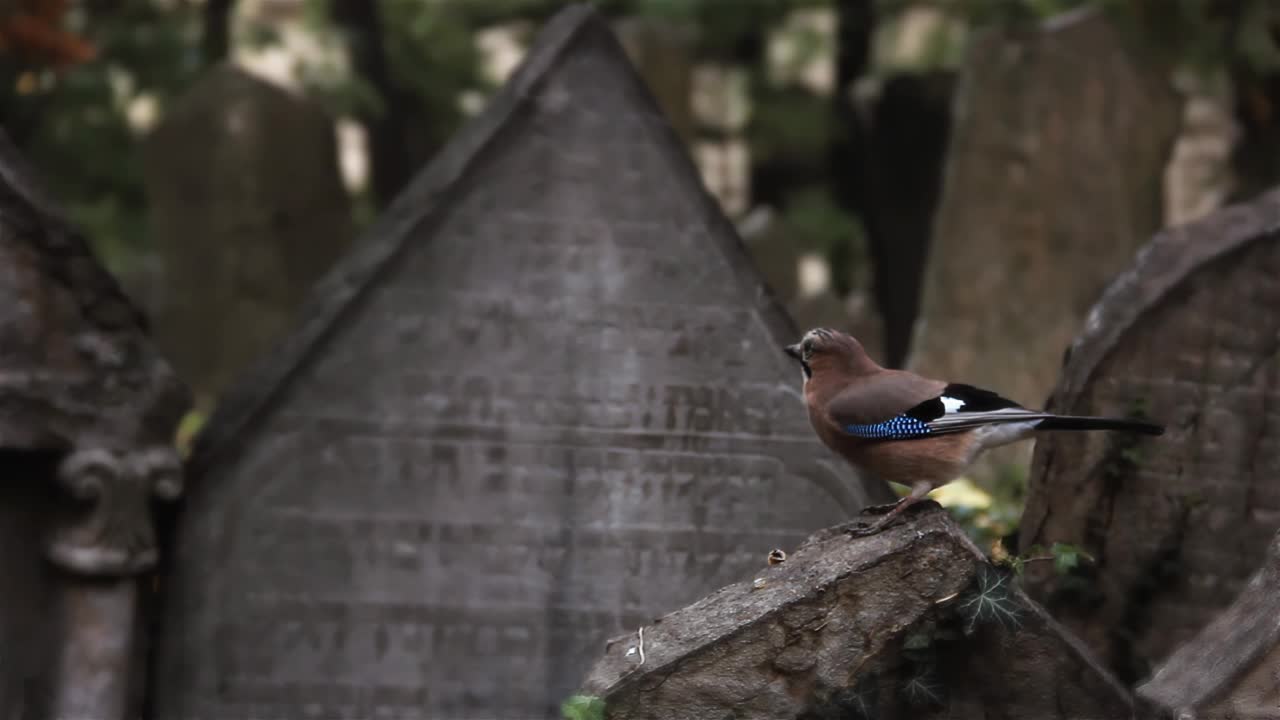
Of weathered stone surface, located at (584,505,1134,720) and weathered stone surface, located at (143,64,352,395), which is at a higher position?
weathered stone surface, located at (143,64,352,395)

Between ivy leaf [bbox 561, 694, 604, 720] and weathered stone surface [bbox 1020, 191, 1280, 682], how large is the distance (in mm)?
2036

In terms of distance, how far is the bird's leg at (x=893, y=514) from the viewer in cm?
384

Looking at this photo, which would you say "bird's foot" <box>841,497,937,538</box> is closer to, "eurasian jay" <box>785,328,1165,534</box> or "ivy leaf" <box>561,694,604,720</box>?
"eurasian jay" <box>785,328,1165,534</box>

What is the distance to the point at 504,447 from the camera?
5.21m

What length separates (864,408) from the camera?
3.94 metres

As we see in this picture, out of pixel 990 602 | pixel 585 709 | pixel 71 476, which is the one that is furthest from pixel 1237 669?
pixel 71 476

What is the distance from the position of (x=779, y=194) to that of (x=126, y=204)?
5.16m

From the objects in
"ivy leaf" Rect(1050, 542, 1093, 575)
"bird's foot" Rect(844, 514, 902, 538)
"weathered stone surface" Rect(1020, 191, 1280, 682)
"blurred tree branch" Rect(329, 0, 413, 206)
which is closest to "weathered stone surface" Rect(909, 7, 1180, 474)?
"weathered stone surface" Rect(1020, 191, 1280, 682)

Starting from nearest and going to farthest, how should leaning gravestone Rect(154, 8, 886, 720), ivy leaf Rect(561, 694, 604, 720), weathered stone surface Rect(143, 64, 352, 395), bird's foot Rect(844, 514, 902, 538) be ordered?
ivy leaf Rect(561, 694, 604, 720), bird's foot Rect(844, 514, 902, 538), leaning gravestone Rect(154, 8, 886, 720), weathered stone surface Rect(143, 64, 352, 395)

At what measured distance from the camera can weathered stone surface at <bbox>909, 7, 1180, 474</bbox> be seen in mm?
8070

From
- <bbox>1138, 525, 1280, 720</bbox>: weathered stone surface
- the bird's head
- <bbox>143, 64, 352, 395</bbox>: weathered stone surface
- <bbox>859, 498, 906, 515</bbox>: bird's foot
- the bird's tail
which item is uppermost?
<bbox>143, 64, 352, 395</bbox>: weathered stone surface

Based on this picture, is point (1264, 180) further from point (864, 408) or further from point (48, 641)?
point (48, 641)

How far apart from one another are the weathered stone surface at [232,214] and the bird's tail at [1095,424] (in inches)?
248

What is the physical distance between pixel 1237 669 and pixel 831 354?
114cm
